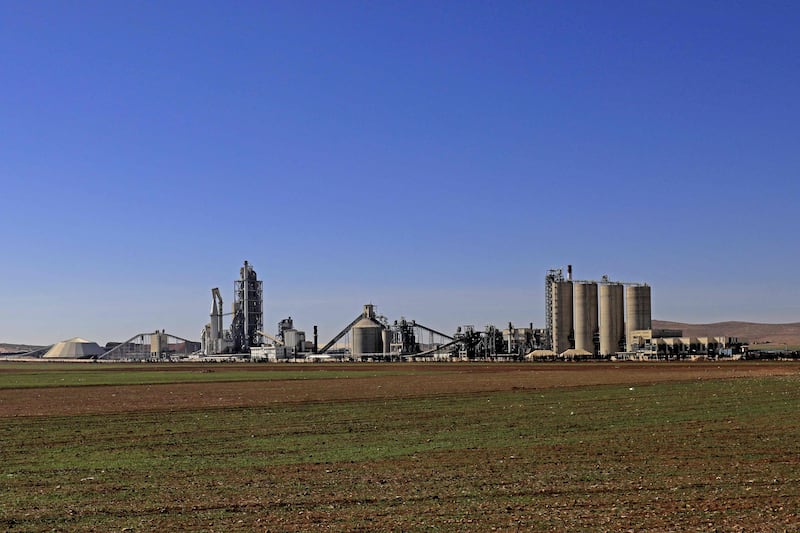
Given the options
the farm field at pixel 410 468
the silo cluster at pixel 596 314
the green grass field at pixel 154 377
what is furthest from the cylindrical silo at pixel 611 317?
the farm field at pixel 410 468

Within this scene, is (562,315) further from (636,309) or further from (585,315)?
(636,309)

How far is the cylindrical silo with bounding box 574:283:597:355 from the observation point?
162 m

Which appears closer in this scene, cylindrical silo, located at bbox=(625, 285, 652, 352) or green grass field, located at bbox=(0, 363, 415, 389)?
green grass field, located at bbox=(0, 363, 415, 389)

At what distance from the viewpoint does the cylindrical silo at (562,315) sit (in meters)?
164

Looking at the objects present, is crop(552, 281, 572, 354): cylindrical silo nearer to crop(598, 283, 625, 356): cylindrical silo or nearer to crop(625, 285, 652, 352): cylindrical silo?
crop(598, 283, 625, 356): cylindrical silo

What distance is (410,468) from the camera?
20734mm

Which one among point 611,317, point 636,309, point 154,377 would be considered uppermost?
point 636,309

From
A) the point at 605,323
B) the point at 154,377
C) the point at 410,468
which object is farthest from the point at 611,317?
the point at 410,468

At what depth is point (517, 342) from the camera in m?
185

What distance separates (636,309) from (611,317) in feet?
15.3

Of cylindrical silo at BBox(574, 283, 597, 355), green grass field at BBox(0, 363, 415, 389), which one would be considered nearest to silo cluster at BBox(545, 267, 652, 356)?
cylindrical silo at BBox(574, 283, 597, 355)

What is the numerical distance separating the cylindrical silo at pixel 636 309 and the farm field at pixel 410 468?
124 metres

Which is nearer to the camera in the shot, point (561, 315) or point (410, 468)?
point (410, 468)

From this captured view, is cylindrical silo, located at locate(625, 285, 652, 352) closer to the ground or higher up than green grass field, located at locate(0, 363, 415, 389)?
higher up
